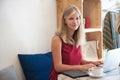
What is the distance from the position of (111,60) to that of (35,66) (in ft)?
3.61

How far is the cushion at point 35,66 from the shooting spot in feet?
8.51

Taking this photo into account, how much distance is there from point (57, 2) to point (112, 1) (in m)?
1.05

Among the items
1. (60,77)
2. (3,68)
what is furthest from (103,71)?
(3,68)

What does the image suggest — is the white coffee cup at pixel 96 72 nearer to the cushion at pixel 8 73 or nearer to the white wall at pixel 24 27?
the cushion at pixel 8 73

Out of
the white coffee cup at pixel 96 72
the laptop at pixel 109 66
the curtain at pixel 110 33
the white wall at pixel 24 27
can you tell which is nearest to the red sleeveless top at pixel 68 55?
the laptop at pixel 109 66

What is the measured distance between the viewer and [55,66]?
2.08 m

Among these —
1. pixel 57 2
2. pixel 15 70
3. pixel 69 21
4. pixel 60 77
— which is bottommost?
pixel 15 70

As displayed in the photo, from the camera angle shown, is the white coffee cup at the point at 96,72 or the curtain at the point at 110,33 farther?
the curtain at the point at 110,33

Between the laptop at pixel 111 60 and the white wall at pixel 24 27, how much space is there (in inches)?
45.5

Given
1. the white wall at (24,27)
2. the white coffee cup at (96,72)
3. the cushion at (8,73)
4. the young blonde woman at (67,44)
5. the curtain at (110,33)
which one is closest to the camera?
the white coffee cup at (96,72)

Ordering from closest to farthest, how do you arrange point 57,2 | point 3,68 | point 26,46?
point 3,68 < point 26,46 < point 57,2

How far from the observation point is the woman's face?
7.13 ft

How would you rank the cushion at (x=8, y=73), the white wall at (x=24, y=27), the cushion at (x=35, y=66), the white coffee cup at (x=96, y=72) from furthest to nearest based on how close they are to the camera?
the cushion at (x=35, y=66), the white wall at (x=24, y=27), the cushion at (x=8, y=73), the white coffee cup at (x=96, y=72)

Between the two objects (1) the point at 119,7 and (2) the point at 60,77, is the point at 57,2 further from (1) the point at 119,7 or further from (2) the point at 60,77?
(2) the point at 60,77
